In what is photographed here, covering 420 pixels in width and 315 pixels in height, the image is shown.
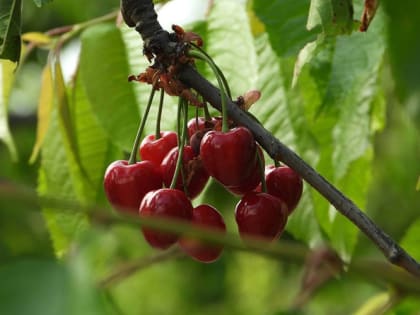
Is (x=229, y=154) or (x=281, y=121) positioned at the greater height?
(x=229, y=154)

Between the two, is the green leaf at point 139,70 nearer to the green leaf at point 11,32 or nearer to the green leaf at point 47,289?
the green leaf at point 11,32

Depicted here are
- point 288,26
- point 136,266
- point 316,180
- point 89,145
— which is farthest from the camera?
point 136,266

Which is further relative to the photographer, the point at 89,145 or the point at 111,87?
the point at 89,145

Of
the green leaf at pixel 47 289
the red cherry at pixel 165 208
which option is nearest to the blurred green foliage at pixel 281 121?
the green leaf at pixel 47 289

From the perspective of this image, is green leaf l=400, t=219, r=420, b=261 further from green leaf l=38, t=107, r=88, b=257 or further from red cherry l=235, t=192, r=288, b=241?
green leaf l=38, t=107, r=88, b=257

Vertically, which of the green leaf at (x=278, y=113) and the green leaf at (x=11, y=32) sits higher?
the green leaf at (x=11, y=32)

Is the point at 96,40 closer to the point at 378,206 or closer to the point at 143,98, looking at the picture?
the point at 143,98

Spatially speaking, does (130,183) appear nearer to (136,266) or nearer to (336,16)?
(336,16)

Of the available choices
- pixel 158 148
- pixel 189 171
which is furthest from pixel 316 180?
pixel 158 148
